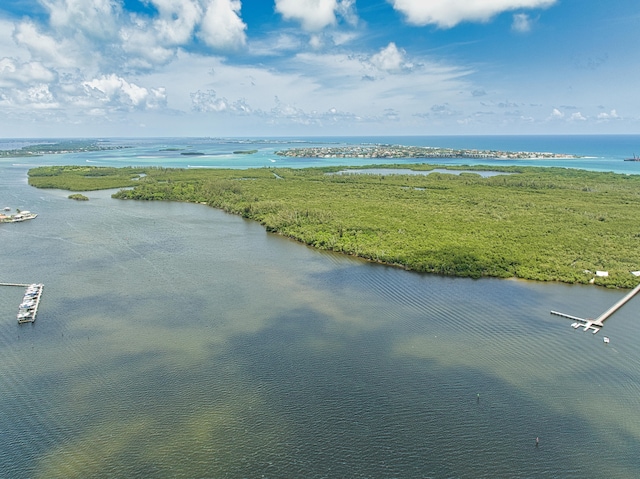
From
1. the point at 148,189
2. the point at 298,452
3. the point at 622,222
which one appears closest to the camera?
the point at 298,452

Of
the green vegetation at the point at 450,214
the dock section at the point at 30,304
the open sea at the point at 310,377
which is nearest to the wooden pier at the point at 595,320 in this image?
the open sea at the point at 310,377

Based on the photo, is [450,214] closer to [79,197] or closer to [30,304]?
[30,304]

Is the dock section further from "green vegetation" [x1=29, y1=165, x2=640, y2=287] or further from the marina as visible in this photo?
"green vegetation" [x1=29, y1=165, x2=640, y2=287]

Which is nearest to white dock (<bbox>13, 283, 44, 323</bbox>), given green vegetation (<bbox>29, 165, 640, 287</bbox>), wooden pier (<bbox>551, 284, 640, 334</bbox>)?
green vegetation (<bbox>29, 165, 640, 287</bbox>)

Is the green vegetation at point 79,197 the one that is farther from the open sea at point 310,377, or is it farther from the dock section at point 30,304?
the dock section at point 30,304

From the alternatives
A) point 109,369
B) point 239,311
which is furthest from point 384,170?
point 109,369

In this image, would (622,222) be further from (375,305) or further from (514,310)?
(375,305)

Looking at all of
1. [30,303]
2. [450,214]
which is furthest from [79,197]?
[450,214]
